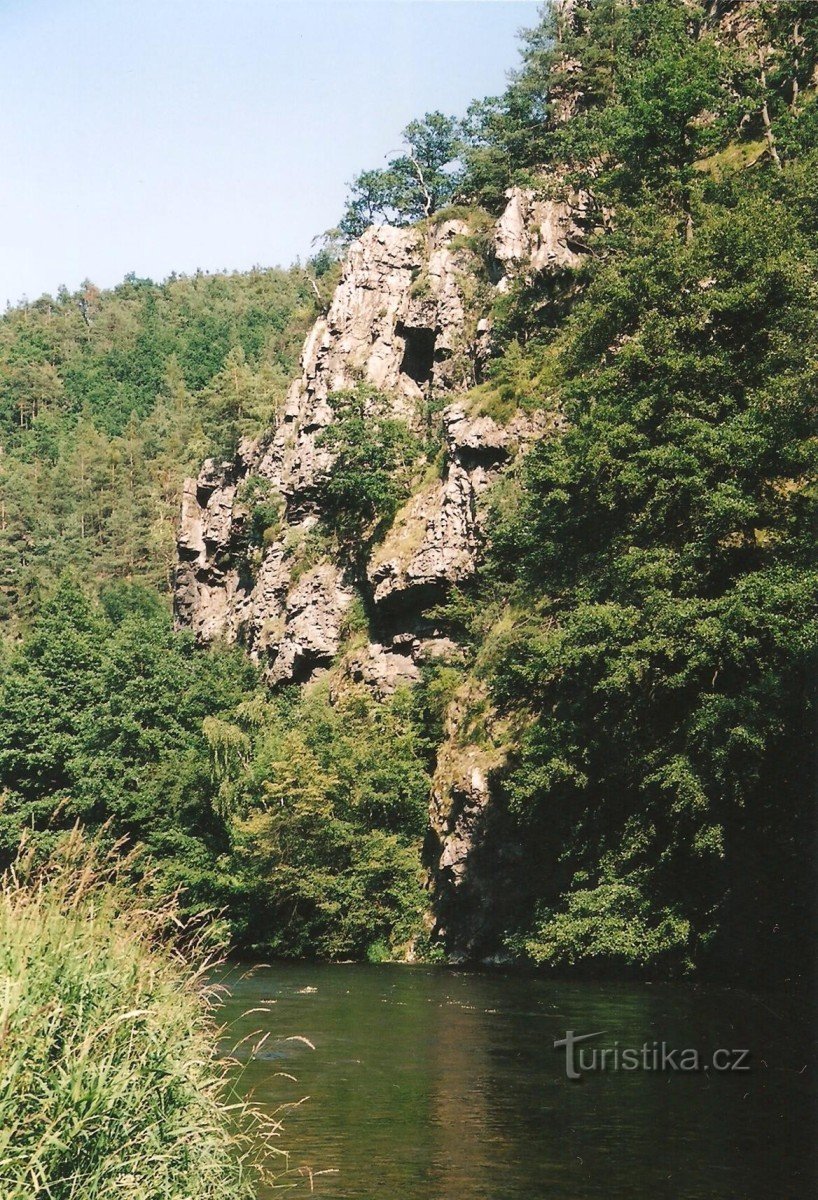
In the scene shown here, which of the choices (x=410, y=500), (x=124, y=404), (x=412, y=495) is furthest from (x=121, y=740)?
(x=124, y=404)

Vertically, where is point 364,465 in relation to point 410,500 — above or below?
above

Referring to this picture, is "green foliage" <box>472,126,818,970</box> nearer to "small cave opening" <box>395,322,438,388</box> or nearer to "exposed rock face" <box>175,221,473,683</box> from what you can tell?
"exposed rock face" <box>175,221,473,683</box>

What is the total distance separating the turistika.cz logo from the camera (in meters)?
18.2

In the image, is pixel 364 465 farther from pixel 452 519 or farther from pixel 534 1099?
pixel 534 1099

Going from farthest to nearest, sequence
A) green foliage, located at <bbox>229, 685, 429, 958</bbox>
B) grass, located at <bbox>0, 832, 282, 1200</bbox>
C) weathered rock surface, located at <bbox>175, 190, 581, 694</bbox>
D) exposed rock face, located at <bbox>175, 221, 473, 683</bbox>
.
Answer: exposed rock face, located at <bbox>175, 221, 473, 683</bbox>, weathered rock surface, located at <bbox>175, 190, 581, 694</bbox>, green foliage, located at <bbox>229, 685, 429, 958</bbox>, grass, located at <bbox>0, 832, 282, 1200</bbox>

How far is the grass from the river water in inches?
159

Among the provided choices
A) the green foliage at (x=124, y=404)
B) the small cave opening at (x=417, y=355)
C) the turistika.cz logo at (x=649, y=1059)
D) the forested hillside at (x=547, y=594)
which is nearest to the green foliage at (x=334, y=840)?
the forested hillside at (x=547, y=594)

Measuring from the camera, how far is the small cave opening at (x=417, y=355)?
66.4 m

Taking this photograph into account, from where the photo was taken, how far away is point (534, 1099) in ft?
53.2

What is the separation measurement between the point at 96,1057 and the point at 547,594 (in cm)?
3320

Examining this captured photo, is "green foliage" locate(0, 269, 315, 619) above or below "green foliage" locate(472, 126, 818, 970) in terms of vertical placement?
above

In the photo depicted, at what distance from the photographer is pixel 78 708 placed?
57.8m

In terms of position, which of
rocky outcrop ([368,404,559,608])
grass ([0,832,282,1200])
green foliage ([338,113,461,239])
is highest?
green foliage ([338,113,461,239])

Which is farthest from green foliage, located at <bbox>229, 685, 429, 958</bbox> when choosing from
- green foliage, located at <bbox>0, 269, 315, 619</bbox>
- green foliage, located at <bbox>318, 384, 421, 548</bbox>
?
green foliage, located at <bbox>0, 269, 315, 619</bbox>
